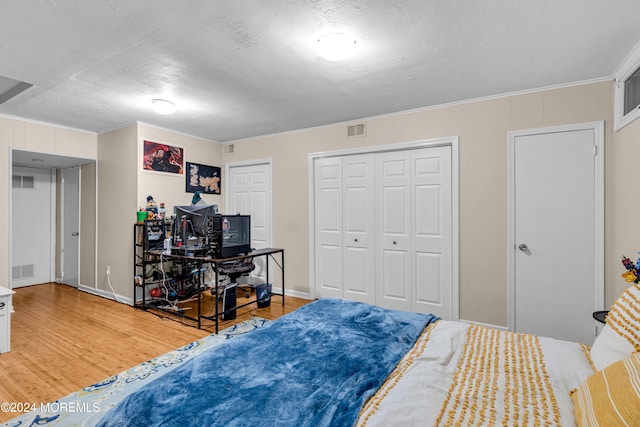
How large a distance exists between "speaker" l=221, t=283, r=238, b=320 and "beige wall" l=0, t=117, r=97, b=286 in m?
2.71

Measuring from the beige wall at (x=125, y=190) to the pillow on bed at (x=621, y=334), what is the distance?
4556 mm

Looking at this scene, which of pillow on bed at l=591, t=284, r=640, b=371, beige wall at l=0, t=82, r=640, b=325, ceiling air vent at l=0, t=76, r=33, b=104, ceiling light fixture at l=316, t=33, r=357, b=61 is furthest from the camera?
ceiling air vent at l=0, t=76, r=33, b=104

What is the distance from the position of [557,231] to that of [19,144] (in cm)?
614

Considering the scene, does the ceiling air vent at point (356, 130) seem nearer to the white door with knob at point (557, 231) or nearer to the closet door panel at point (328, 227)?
the closet door panel at point (328, 227)

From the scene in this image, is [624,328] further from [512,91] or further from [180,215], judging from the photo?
[180,215]

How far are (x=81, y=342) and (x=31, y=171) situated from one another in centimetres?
396

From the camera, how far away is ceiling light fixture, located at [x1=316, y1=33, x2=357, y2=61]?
206cm

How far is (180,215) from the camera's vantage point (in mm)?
3777

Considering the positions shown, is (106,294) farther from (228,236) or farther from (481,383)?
(481,383)

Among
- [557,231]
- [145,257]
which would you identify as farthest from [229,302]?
[557,231]

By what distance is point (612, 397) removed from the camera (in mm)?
923

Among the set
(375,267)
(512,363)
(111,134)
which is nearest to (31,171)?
(111,134)

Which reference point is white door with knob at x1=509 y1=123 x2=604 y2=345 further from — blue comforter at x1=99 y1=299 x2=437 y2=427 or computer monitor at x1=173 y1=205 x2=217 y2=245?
computer monitor at x1=173 y1=205 x2=217 y2=245

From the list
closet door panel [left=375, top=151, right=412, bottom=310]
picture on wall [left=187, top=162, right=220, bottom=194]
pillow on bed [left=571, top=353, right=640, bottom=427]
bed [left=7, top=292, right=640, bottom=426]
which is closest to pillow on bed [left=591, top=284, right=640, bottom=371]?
bed [left=7, top=292, right=640, bottom=426]
